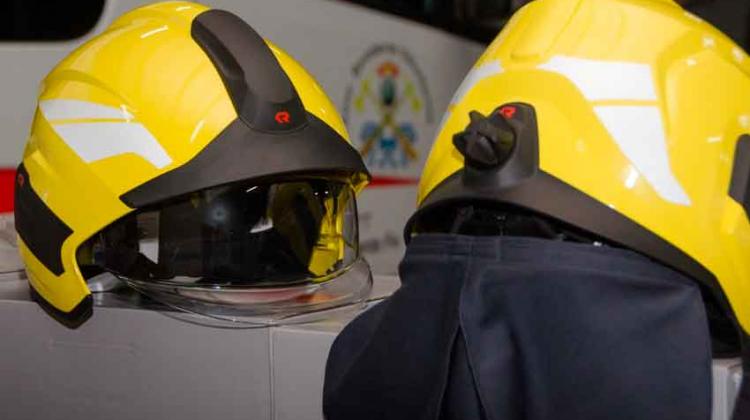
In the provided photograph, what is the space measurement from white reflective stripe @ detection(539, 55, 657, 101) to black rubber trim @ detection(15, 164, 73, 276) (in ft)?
2.24

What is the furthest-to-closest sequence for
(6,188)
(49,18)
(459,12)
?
(459,12)
(49,18)
(6,188)

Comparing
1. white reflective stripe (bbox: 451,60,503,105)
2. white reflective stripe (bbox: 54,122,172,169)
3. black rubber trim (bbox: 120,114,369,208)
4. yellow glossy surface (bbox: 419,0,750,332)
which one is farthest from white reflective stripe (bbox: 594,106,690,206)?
white reflective stripe (bbox: 54,122,172,169)

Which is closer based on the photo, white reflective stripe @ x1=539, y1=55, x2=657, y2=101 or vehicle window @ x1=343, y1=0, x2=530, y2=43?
white reflective stripe @ x1=539, y1=55, x2=657, y2=101

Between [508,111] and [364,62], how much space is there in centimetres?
210

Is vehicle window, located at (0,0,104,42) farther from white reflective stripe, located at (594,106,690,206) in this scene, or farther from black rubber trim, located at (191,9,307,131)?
white reflective stripe, located at (594,106,690,206)

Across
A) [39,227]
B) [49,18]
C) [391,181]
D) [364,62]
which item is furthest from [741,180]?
[391,181]

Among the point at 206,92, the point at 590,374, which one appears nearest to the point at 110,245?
the point at 206,92

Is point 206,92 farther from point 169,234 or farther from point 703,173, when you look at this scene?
point 703,173

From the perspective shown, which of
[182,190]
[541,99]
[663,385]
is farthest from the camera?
[182,190]

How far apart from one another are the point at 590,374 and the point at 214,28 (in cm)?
69

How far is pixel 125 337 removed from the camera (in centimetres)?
119

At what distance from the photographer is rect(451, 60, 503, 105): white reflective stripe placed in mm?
954

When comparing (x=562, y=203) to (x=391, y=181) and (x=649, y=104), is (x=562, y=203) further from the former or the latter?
(x=391, y=181)

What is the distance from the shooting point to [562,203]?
83 centimetres
